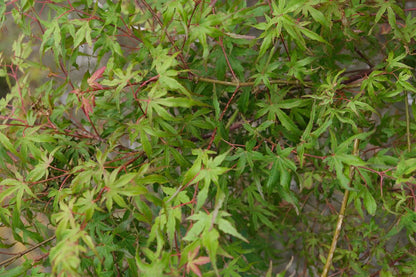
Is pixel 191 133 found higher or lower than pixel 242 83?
lower

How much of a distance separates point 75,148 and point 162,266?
0.47m

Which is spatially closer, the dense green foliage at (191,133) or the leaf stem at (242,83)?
the dense green foliage at (191,133)

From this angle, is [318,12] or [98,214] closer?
[318,12]

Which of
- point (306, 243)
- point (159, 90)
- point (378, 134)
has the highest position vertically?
point (159, 90)

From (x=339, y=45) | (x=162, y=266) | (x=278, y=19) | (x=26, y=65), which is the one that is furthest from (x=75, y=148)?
(x=339, y=45)

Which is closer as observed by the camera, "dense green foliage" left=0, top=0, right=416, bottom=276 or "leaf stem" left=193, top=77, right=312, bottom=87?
"dense green foliage" left=0, top=0, right=416, bottom=276

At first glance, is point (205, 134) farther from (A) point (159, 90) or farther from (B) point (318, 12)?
(B) point (318, 12)

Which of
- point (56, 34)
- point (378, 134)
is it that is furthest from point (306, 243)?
point (56, 34)

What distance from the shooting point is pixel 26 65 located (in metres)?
1.07

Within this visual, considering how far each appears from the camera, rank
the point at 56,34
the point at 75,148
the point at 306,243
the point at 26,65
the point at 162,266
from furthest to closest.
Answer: the point at 306,243 < the point at 26,65 < the point at 75,148 < the point at 56,34 < the point at 162,266

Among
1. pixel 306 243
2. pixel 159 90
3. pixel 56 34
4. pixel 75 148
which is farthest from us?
pixel 306 243

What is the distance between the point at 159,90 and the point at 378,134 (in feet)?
2.37

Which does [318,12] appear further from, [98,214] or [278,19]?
[98,214]

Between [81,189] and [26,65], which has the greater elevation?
[26,65]
